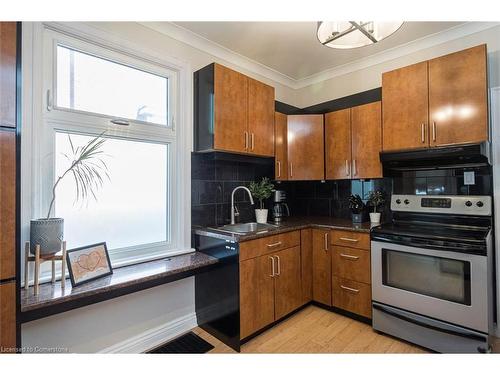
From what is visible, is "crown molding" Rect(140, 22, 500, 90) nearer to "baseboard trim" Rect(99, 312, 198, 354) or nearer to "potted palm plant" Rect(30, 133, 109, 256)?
"potted palm plant" Rect(30, 133, 109, 256)

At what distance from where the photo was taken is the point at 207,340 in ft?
A: 6.97

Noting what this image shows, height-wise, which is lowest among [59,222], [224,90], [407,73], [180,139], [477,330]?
[477,330]

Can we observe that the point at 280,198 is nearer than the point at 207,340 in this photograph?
No

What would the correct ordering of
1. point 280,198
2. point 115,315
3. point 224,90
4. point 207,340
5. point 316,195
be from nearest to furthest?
point 115,315
point 207,340
point 224,90
point 280,198
point 316,195

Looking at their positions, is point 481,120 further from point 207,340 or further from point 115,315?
point 115,315

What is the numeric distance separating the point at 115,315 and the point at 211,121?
1.71 metres

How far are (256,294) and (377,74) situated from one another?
272 cm

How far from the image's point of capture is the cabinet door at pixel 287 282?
2.33 metres

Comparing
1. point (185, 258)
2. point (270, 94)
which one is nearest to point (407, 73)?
point (270, 94)

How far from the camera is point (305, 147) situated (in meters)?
2.99

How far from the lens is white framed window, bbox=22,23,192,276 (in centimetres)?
162

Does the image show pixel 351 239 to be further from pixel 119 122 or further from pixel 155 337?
pixel 119 122

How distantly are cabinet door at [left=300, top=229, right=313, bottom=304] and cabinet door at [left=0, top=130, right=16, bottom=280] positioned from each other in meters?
2.18

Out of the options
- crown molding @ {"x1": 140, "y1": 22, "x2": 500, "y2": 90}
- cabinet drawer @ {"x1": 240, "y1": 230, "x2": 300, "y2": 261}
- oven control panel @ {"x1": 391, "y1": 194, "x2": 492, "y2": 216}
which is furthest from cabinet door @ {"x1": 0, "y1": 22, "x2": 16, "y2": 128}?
oven control panel @ {"x1": 391, "y1": 194, "x2": 492, "y2": 216}
